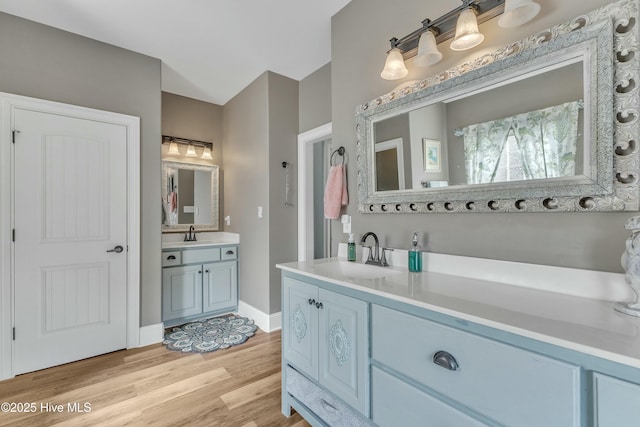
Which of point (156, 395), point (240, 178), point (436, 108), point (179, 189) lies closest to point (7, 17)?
point (179, 189)

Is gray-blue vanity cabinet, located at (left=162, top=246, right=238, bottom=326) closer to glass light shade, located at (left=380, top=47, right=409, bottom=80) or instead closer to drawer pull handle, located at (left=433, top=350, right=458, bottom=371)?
glass light shade, located at (left=380, top=47, right=409, bottom=80)

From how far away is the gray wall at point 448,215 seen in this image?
1080 millimetres

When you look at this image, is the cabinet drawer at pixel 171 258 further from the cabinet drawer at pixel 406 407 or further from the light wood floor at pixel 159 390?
the cabinet drawer at pixel 406 407

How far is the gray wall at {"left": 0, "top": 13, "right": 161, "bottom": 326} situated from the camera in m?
2.20

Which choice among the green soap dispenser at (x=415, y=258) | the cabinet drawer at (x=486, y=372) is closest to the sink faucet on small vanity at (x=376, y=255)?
the green soap dispenser at (x=415, y=258)

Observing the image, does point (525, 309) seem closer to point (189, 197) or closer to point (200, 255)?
point (200, 255)

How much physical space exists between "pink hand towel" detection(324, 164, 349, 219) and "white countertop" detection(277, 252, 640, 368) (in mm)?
784

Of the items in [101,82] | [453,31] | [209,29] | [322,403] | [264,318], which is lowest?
[264,318]

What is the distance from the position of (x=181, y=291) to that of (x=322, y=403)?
2.23 meters

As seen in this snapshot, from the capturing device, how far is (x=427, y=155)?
159 centimetres

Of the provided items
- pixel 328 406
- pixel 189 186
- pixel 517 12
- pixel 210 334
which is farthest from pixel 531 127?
pixel 189 186

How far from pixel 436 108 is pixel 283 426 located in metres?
1.98

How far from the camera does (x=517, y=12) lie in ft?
3.96

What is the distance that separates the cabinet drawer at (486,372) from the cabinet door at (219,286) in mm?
2607
